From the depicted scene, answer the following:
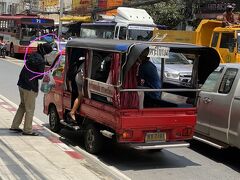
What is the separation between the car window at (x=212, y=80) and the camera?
876 cm

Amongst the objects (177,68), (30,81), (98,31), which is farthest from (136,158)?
(98,31)

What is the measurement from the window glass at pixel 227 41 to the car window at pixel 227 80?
9.27 m

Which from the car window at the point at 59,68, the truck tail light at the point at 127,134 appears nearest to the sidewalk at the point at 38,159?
the truck tail light at the point at 127,134

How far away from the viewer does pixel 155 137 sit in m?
7.61

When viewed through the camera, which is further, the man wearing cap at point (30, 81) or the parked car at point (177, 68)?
the parked car at point (177, 68)

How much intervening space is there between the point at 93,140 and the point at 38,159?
1134 mm

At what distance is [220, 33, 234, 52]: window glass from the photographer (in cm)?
1753

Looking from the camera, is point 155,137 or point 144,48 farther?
point 155,137

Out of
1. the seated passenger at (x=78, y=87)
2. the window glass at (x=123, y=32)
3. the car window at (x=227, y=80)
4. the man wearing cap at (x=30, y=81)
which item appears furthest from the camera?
the window glass at (x=123, y=32)

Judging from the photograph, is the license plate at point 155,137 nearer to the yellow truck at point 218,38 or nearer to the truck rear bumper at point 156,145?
the truck rear bumper at point 156,145

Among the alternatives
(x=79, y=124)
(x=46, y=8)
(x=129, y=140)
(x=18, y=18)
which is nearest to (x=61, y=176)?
(x=129, y=140)

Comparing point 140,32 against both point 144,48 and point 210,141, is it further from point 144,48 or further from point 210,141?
point 144,48

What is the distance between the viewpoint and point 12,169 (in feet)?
22.0

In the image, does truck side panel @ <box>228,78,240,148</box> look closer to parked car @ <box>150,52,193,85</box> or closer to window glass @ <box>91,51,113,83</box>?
window glass @ <box>91,51,113,83</box>
